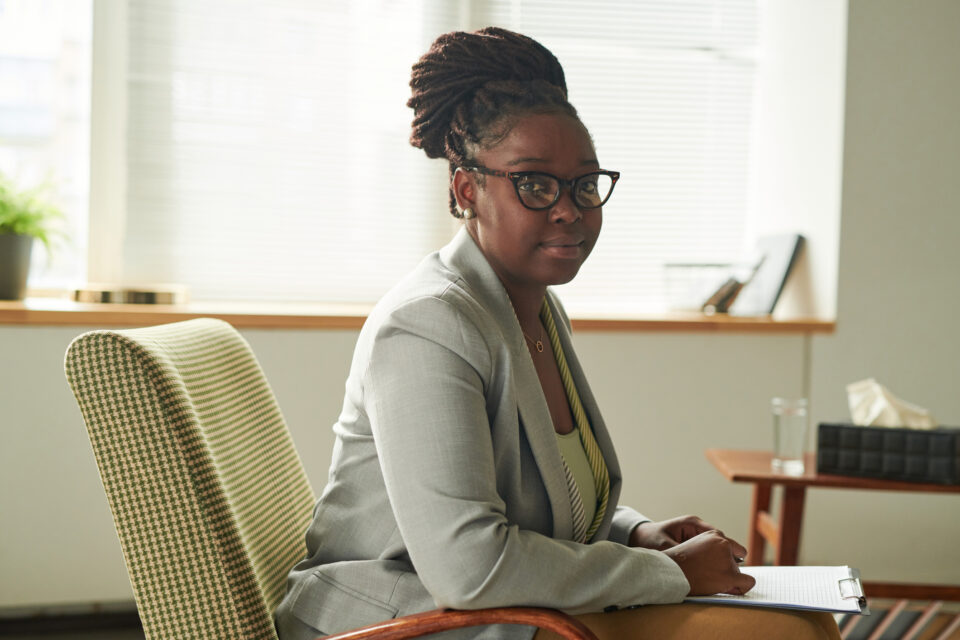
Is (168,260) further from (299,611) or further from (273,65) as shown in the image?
(299,611)

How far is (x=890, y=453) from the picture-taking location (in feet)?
7.47

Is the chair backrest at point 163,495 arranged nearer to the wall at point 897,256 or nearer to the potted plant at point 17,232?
the potted plant at point 17,232

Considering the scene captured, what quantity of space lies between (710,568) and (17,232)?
228cm

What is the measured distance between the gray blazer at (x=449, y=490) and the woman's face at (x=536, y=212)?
47mm

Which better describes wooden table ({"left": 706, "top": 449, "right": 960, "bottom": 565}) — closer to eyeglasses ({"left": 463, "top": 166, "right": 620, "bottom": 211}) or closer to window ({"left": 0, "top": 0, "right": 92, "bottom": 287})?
eyeglasses ({"left": 463, "top": 166, "right": 620, "bottom": 211})

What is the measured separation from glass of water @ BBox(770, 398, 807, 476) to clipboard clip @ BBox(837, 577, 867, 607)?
1101 mm

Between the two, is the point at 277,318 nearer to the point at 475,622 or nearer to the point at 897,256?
the point at 475,622

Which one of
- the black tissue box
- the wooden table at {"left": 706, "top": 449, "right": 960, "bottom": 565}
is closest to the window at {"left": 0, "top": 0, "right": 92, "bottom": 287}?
the wooden table at {"left": 706, "top": 449, "right": 960, "bottom": 565}

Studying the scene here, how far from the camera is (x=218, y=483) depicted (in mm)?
1211

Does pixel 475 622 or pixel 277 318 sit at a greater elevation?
pixel 277 318

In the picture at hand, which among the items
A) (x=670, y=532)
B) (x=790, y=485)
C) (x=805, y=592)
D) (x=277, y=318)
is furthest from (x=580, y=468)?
(x=277, y=318)

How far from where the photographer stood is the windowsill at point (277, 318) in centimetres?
262

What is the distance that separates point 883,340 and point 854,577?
6.44 feet

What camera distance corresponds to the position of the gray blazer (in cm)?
113
